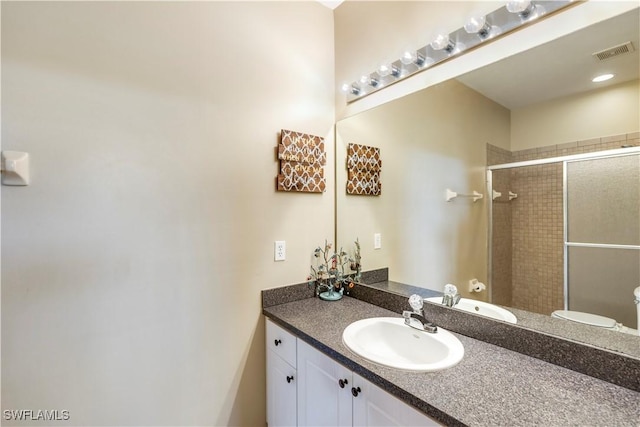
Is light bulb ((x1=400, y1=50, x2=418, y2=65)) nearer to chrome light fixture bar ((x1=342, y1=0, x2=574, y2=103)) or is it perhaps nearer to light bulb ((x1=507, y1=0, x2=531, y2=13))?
chrome light fixture bar ((x1=342, y1=0, x2=574, y2=103))

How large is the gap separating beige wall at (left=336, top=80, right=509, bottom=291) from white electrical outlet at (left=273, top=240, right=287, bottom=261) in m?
0.42

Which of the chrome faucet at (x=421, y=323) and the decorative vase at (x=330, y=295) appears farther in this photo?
the decorative vase at (x=330, y=295)

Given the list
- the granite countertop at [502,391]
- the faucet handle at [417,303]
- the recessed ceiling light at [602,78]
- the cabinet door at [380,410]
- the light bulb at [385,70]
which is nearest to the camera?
the granite countertop at [502,391]

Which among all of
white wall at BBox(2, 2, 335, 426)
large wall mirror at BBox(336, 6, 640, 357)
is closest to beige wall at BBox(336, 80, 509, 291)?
large wall mirror at BBox(336, 6, 640, 357)

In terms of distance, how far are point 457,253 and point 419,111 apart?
0.76 meters

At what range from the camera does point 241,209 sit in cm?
154

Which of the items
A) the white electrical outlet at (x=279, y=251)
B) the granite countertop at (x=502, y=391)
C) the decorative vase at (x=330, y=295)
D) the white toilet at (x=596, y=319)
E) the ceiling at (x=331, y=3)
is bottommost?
the granite countertop at (x=502, y=391)

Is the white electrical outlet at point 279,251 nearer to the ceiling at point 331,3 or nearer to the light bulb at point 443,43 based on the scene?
the light bulb at point 443,43

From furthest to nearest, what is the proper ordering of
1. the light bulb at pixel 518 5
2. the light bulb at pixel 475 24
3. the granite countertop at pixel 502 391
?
the light bulb at pixel 475 24
the light bulb at pixel 518 5
the granite countertop at pixel 502 391

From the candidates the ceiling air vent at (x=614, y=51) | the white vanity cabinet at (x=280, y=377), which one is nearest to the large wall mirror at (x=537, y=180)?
the ceiling air vent at (x=614, y=51)

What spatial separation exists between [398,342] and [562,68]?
127cm

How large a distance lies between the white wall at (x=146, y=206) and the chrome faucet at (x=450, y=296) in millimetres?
818

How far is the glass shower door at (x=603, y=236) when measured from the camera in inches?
35.6

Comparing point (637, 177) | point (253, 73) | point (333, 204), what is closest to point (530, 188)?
point (637, 177)
